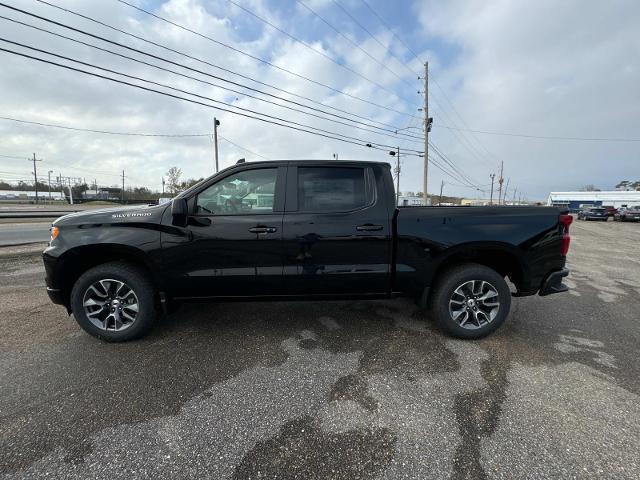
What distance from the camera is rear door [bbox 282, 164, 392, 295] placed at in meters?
3.26

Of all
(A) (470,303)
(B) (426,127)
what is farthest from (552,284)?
(B) (426,127)

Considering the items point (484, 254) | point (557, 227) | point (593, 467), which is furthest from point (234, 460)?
point (557, 227)

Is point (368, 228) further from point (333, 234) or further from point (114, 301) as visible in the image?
point (114, 301)

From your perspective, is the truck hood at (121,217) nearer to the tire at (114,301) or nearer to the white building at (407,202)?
the tire at (114,301)

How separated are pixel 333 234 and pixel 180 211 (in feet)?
5.00

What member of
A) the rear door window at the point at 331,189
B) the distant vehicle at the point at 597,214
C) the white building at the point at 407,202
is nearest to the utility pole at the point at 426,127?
the white building at the point at 407,202

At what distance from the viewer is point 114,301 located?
129 inches

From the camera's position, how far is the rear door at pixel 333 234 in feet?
10.7

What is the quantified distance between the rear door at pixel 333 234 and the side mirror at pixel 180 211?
0.99 metres

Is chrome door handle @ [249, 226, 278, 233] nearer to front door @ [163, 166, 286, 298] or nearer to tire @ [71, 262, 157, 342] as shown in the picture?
front door @ [163, 166, 286, 298]

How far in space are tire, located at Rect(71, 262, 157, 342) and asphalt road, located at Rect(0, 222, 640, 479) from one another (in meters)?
0.19

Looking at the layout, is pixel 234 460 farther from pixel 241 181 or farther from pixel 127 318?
pixel 241 181

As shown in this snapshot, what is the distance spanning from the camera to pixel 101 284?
3.24 meters

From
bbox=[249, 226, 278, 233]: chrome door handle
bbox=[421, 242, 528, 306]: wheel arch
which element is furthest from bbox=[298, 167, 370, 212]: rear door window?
bbox=[421, 242, 528, 306]: wheel arch
